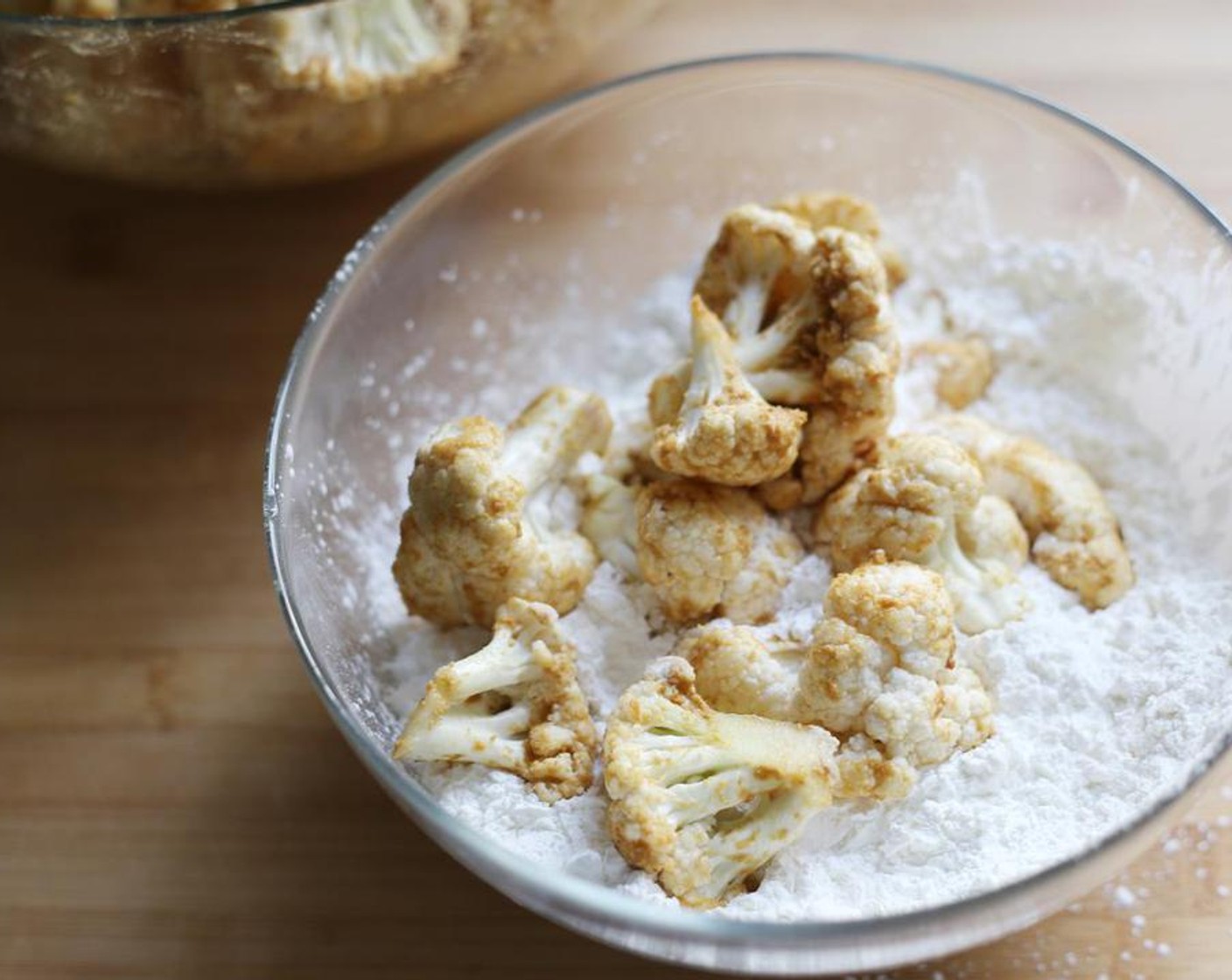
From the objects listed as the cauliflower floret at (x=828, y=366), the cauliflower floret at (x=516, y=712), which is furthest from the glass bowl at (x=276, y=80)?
the cauliflower floret at (x=516, y=712)

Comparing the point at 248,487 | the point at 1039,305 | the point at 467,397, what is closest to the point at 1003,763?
the point at 1039,305

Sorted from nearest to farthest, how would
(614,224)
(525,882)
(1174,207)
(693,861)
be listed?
(525,882)
(693,861)
(1174,207)
(614,224)

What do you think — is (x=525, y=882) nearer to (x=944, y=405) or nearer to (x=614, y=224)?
(x=944, y=405)

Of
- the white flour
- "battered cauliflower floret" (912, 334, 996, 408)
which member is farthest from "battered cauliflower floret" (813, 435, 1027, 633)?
"battered cauliflower floret" (912, 334, 996, 408)

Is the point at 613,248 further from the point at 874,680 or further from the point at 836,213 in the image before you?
the point at 874,680

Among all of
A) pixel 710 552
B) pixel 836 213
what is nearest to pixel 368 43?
pixel 836 213

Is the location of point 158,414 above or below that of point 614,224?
Result: below

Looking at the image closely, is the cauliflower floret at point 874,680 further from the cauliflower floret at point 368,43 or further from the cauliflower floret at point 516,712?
the cauliflower floret at point 368,43
